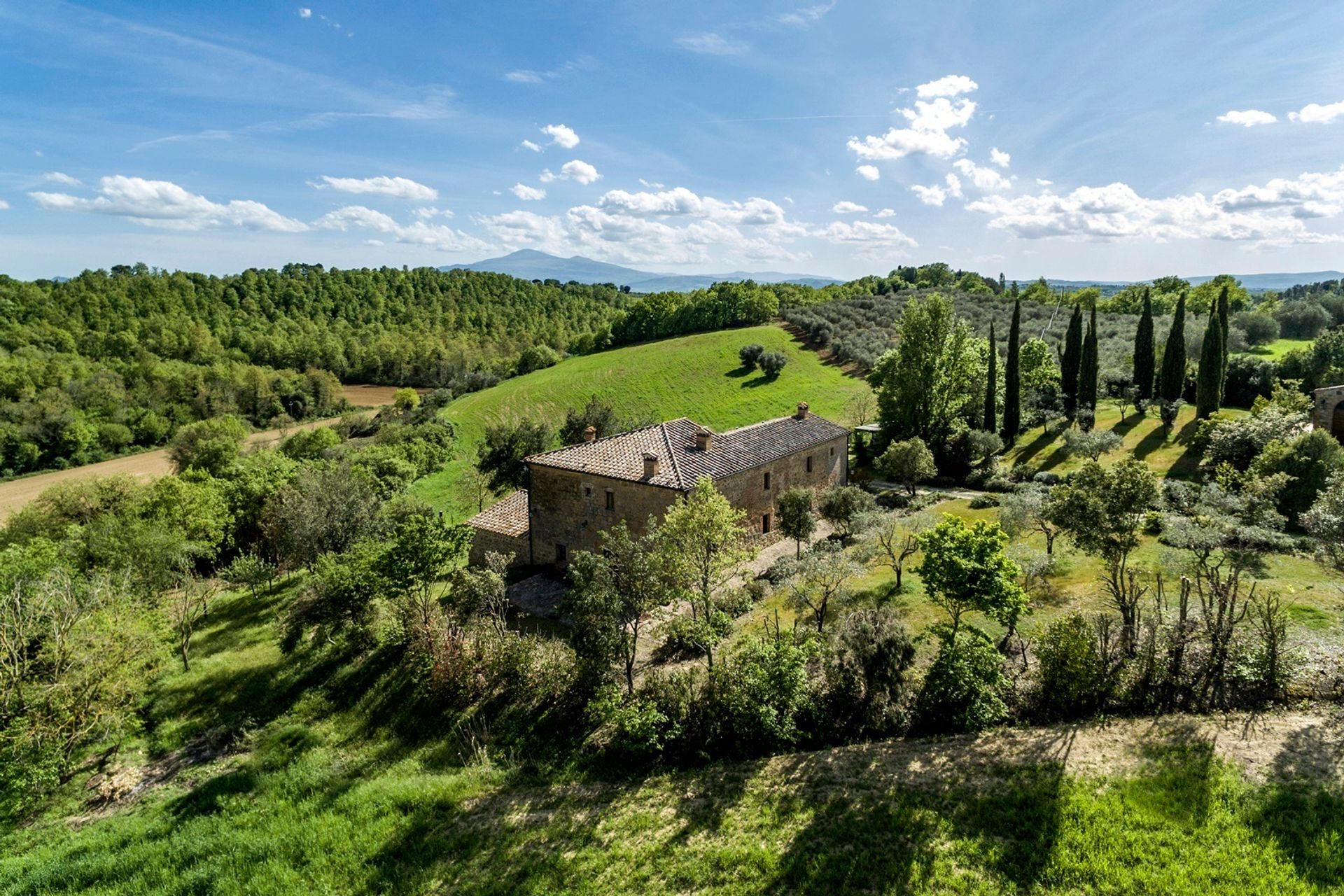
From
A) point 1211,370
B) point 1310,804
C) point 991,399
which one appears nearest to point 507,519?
point 1310,804

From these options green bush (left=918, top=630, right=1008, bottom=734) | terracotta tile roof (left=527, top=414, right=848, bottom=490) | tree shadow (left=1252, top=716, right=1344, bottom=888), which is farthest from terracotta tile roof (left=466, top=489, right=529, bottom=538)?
tree shadow (left=1252, top=716, right=1344, bottom=888)

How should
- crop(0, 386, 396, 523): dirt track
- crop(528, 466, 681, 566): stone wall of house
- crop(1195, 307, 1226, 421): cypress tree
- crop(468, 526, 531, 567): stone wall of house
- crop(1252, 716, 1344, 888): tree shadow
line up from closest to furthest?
crop(1252, 716, 1344, 888): tree shadow, crop(528, 466, 681, 566): stone wall of house, crop(468, 526, 531, 567): stone wall of house, crop(1195, 307, 1226, 421): cypress tree, crop(0, 386, 396, 523): dirt track

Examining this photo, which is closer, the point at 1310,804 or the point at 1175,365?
the point at 1310,804

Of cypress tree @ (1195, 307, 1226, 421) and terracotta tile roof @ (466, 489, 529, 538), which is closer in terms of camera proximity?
terracotta tile roof @ (466, 489, 529, 538)

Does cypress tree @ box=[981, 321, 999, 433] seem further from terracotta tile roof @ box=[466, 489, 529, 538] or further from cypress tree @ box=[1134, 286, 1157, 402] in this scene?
terracotta tile roof @ box=[466, 489, 529, 538]

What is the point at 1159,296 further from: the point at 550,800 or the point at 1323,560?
the point at 550,800

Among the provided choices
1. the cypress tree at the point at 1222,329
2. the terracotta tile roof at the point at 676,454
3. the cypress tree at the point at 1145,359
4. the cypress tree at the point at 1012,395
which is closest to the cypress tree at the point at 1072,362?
the cypress tree at the point at 1145,359

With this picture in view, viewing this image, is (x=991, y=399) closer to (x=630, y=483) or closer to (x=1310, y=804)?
(x=630, y=483)

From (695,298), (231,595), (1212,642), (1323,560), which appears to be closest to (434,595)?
(231,595)
